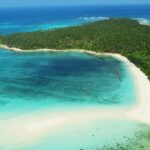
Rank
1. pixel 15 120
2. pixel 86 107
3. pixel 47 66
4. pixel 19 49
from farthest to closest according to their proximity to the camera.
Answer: pixel 19 49
pixel 47 66
pixel 86 107
pixel 15 120

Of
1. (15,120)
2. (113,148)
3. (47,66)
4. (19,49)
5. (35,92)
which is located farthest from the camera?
(19,49)

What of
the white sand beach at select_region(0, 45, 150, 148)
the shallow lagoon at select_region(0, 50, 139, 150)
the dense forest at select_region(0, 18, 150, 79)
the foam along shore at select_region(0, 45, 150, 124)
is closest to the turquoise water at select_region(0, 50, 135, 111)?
the shallow lagoon at select_region(0, 50, 139, 150)

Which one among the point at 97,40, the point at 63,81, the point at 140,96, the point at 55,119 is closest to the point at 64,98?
the point at 55,119

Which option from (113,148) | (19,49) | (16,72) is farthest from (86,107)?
(19,49)

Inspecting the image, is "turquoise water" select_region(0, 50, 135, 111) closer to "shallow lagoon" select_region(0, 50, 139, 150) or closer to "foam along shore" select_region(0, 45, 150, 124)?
"shallow lagoon" select_region(0, 50, 139, 150)

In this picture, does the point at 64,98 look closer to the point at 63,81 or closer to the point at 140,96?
the point at 63,81

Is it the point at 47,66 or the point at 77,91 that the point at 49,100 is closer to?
the point at 77,91

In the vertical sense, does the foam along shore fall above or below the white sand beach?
Result: above
